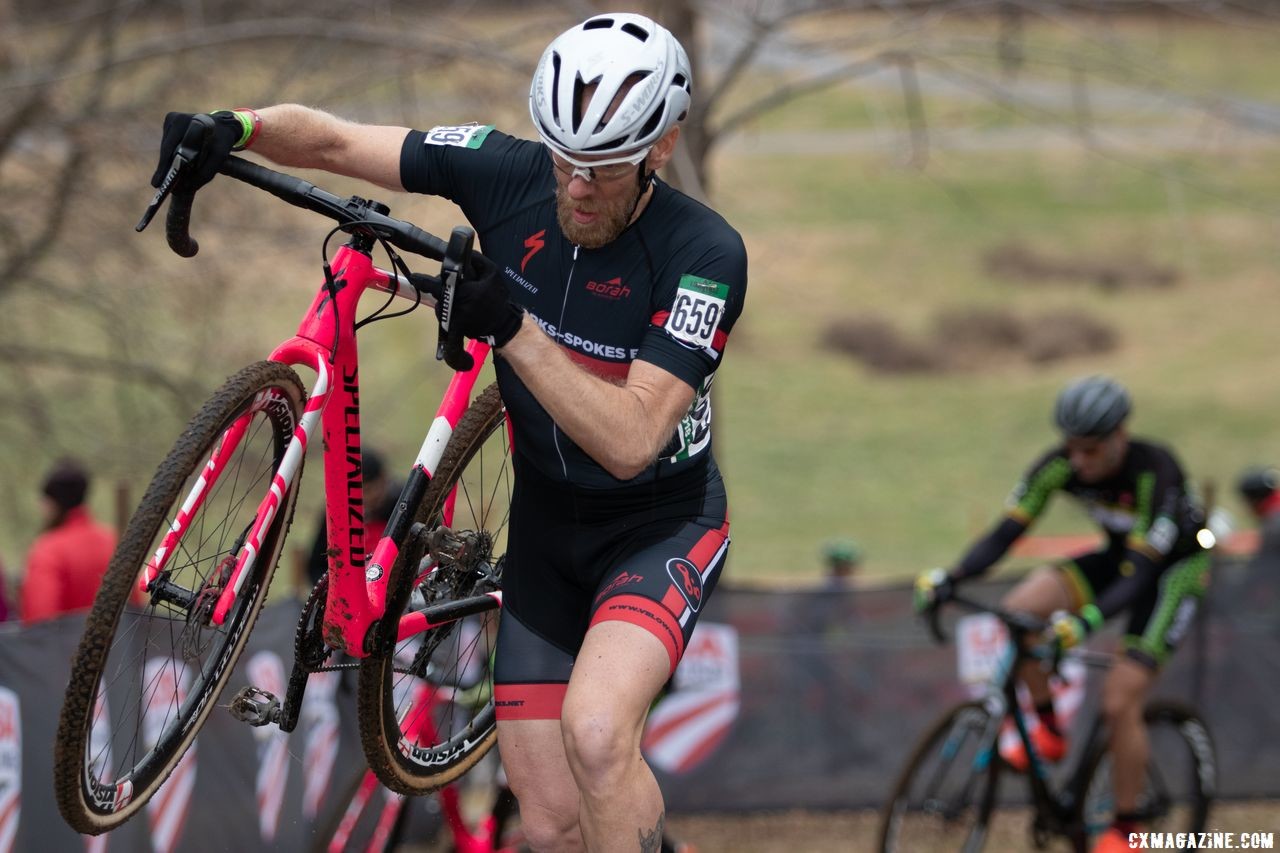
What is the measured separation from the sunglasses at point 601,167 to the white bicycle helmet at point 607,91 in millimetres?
15

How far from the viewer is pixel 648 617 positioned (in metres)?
4.03

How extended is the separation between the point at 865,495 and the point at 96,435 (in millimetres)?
12731

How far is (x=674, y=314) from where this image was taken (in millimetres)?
3951

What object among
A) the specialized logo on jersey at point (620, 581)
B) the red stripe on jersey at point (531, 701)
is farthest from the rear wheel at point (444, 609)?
the specialized logo on jersey at point (620, 581)

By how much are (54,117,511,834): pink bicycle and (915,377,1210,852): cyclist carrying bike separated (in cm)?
359

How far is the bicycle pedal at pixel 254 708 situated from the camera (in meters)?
3.98

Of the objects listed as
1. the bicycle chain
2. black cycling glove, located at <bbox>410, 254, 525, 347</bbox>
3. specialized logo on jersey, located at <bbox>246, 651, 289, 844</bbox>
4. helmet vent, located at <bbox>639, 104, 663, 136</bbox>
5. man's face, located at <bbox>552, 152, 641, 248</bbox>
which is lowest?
specialized logo on jersey, located at <bbox>246, 651, 289, 844</bbox>

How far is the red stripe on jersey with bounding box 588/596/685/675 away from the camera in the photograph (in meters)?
4.02

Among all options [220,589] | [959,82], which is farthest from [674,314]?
[959,82]

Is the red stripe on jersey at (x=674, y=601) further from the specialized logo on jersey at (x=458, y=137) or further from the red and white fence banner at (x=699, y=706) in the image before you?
the red and white fence banner at (x=699, y=706)

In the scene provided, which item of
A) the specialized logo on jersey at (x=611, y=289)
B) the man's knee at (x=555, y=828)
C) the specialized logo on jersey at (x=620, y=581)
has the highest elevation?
the specialized logo on jersey at (x=611, y=289)

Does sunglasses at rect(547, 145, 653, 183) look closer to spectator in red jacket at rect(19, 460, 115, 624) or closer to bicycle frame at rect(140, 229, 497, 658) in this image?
bicycle frame at rect(140, 229, 497, 658)

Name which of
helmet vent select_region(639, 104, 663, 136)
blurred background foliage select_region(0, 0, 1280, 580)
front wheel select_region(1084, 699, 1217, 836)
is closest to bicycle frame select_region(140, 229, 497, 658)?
helmet vent select_region(639, 104, 663, 136)

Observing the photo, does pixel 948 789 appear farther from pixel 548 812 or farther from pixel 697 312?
pixel 697 312
